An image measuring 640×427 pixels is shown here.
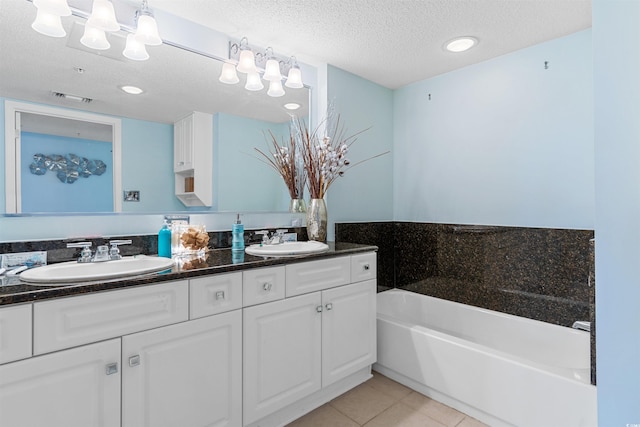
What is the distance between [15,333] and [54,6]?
1346 mm

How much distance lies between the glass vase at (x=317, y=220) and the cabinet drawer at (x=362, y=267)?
349mm

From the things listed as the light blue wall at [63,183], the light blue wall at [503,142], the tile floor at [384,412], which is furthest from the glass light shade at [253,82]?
the tile floor at [384,412]

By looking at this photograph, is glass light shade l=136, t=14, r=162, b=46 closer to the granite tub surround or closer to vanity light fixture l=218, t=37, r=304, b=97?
vanity light fixture l=218, t=37, r=304, b=97

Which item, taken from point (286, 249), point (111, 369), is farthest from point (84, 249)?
point (286, 249)

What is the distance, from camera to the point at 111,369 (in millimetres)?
1144

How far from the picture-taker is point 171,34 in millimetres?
1844

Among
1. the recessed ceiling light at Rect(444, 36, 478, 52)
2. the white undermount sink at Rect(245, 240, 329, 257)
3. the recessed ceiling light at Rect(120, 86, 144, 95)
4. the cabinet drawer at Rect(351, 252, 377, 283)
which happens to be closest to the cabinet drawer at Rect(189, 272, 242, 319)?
the white undermount sink at Rect(245, 240, 329, 257)

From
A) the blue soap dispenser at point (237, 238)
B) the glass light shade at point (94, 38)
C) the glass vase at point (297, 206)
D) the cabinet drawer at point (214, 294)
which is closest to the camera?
the cabinet drawer at point (214, 294)

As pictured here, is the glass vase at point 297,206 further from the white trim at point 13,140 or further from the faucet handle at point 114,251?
the white trim at point 13,140

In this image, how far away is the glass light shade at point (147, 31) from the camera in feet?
5.34

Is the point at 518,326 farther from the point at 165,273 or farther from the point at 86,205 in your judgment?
the point at 86,205

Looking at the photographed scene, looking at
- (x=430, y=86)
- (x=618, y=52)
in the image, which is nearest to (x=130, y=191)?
(x=618, y=52)

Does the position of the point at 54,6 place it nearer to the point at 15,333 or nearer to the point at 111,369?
the point at 15,333

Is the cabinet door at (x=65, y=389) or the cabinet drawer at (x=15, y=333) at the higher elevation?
the cabinet drawer at (x=15, y=333)
